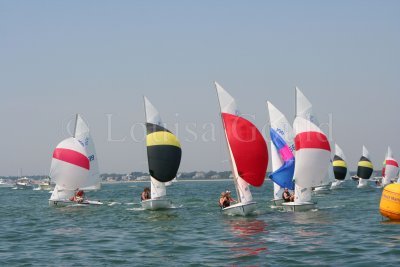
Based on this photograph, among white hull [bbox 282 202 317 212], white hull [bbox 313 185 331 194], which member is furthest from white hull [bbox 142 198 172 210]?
white hull [bbox 313 185 331 194]

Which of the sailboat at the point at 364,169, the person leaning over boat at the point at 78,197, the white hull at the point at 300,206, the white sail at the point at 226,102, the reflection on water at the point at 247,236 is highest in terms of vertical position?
the white sail at the point at 226,102

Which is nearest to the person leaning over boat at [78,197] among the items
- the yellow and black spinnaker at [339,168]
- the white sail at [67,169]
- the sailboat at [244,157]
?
the white sail at [67,169]

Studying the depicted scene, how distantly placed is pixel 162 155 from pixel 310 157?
10.7 m

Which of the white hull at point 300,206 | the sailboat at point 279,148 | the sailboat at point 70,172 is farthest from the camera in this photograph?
the sailboat at point 70,172

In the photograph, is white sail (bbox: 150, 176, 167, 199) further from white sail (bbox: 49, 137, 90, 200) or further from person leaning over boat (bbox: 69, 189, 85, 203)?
white sail (bbox: 49, 137, 90, 200)

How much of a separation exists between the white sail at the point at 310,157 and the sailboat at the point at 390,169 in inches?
1918

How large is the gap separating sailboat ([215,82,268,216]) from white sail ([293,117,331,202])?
4.28 metres

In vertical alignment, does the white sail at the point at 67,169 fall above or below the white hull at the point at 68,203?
above

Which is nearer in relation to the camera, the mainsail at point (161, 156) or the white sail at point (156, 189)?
the mainsail at point (161, 156)

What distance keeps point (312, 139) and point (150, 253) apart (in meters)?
18.1

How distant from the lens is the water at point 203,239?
21828 millimetres

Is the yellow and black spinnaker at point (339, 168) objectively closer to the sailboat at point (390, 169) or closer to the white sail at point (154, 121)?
the sailboat at point (390, 169)

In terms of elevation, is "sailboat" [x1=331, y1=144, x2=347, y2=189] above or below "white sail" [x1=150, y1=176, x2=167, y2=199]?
above

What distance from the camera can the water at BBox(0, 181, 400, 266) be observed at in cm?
2183
